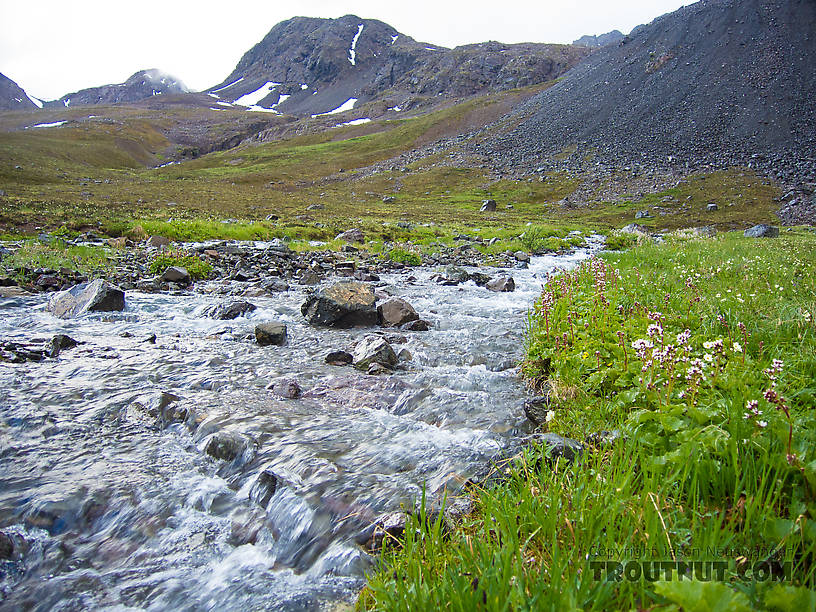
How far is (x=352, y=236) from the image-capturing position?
24.4 metres

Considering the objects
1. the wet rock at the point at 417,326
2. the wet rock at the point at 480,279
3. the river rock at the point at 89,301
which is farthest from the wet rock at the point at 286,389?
the wet rock at the point at 480,279

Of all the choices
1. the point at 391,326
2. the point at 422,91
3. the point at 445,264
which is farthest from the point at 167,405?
the point at 422,91

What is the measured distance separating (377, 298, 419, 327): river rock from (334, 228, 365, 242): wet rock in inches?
562

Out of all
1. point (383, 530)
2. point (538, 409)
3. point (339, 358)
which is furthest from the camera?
point (339, 358)

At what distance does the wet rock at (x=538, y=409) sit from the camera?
5055 mm

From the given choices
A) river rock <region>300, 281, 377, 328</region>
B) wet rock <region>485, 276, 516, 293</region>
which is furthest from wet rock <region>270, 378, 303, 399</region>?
wet rock <region>485, 276, 516, 293</region>

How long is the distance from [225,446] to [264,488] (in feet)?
3.16

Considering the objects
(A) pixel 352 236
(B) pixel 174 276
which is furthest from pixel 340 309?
(A) pixel 352 236

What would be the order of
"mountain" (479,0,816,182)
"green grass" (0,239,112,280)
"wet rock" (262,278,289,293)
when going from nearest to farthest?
1. "wet rock" (262,278,289,293)
2. "green grass" (0,239,112,280)
3. "mountain" (479,0,816,182)

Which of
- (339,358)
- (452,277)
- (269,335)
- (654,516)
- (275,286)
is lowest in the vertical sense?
(452,277)

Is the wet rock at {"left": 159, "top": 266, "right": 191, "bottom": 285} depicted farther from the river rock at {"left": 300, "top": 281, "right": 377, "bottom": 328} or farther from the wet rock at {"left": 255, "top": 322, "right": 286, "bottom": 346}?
the wet rock at {"left": 255, "top": 322, "right": 286, "bottom": 346}

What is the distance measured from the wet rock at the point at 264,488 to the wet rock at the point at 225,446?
61cm

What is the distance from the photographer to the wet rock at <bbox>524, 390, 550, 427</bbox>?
199 inches

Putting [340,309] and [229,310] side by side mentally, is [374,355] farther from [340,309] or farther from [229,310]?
[229,310]
